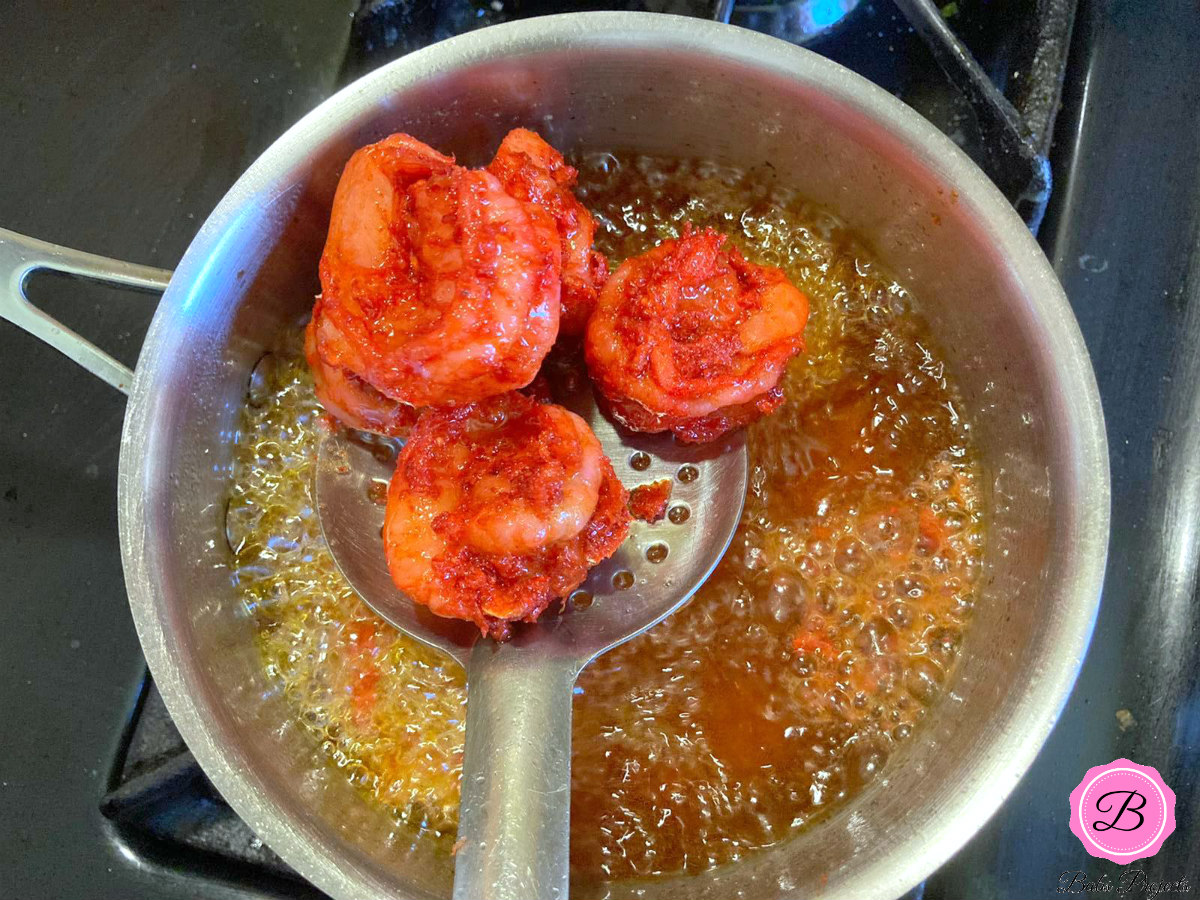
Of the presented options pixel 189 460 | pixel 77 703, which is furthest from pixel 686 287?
pixel 77 703

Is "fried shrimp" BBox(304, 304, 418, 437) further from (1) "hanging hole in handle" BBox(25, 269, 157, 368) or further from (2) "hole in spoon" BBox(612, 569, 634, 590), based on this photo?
(1) "hanging hole in handle" BBox(25, 269, 157, 368)

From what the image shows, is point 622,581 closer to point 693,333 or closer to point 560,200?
point 693,333

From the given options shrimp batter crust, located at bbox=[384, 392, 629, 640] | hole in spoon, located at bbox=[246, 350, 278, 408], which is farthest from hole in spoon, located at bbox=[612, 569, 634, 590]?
hole in spoon, located at bbox=[246, 350, 278, 408]

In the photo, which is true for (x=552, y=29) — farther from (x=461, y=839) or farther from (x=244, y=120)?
(x=461, y=839)

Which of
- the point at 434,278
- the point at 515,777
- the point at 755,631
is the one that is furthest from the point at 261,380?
the point at 755,631

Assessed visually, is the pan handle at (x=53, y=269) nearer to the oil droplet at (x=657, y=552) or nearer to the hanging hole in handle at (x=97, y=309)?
the hanging hole in handle at (x=97, y=309)

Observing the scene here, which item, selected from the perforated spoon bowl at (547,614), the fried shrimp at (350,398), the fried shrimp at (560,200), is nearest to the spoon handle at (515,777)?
the perforated spoon bowl at (547,614)

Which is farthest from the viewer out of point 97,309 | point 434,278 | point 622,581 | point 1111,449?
point 97,309
